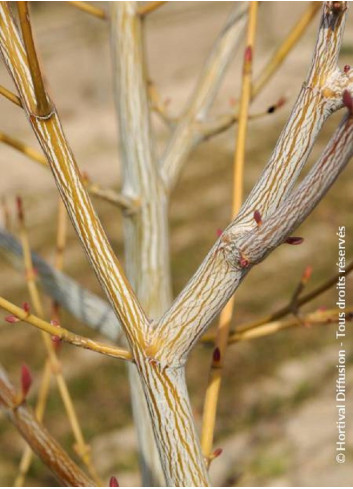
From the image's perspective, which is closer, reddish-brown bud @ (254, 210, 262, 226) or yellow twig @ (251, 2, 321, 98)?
reddish-brown bud @ (254, 210, 262, 226)

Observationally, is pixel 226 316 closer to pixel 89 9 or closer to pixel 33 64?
pixel 33 64

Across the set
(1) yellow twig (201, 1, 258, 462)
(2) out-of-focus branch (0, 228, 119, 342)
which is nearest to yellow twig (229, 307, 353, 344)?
(1) yellow twig (201, 1, 258, 462)

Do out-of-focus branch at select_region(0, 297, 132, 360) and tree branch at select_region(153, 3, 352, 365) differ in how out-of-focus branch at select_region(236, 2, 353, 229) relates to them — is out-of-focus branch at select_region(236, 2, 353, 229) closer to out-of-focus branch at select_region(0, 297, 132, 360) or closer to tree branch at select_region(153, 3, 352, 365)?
tree branch at select_region(153, 3, 352, 365)

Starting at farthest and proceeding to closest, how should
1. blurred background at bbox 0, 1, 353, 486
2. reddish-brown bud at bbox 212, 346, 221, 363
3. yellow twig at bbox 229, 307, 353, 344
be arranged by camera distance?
1. blurred background at bbox 0, 1, 353, 486
2. yellow twig at bbox 229, 307, 353, 344
3. reddish-brown bud at bbox 212, 346, 221, 363

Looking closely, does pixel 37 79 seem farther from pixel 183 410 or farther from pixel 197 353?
pixel 197 353

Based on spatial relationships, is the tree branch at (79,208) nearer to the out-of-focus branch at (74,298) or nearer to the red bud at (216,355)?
the red bud at (216,355)
